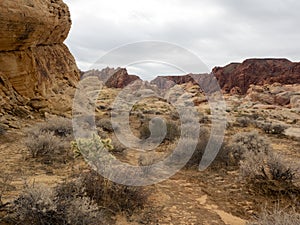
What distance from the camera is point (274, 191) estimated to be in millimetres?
4785

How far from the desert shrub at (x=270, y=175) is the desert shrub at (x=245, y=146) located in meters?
1.37

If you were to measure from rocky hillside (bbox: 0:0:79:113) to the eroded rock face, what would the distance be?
2519 inches

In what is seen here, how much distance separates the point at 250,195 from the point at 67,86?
45.2 feet

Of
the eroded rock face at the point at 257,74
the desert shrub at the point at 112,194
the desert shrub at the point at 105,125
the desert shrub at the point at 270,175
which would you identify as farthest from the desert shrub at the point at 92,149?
the eroded rock face at the point at 257,74

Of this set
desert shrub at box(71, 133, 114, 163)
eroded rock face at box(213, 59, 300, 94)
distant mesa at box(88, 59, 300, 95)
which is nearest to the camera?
desert shrub at box(71, 133, 114, 163)

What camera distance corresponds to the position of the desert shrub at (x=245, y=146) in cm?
715

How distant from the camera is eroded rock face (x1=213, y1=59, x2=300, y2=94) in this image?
6988 centimetres

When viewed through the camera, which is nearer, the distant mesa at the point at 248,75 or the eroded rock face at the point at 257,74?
the distant mesa at the point at 248,75

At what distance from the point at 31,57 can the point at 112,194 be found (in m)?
10.7

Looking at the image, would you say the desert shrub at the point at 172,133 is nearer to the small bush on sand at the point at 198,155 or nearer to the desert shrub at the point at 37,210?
the small bush on sand at the point at 198,155

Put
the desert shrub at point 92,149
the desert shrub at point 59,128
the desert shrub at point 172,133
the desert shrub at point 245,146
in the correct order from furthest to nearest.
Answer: the desert shrub at point 172,133 < the desert shrub at point 59,128 < the desert shrub at point 245,146 < the desert shrub at point 92,149

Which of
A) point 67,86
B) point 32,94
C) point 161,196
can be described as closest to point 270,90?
point 67,86

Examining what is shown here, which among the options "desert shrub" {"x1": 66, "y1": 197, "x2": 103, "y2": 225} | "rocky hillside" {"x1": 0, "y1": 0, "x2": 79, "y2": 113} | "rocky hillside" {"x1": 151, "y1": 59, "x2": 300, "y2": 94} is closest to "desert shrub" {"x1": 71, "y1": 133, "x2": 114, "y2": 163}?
"desert shrub" {"x1": 66, "y1": 197, "x2": 103, "y2": 225}

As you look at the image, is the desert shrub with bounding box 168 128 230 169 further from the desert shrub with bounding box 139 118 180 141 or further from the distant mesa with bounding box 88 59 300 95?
the distant mesa with bounding box 88 59 300 95
